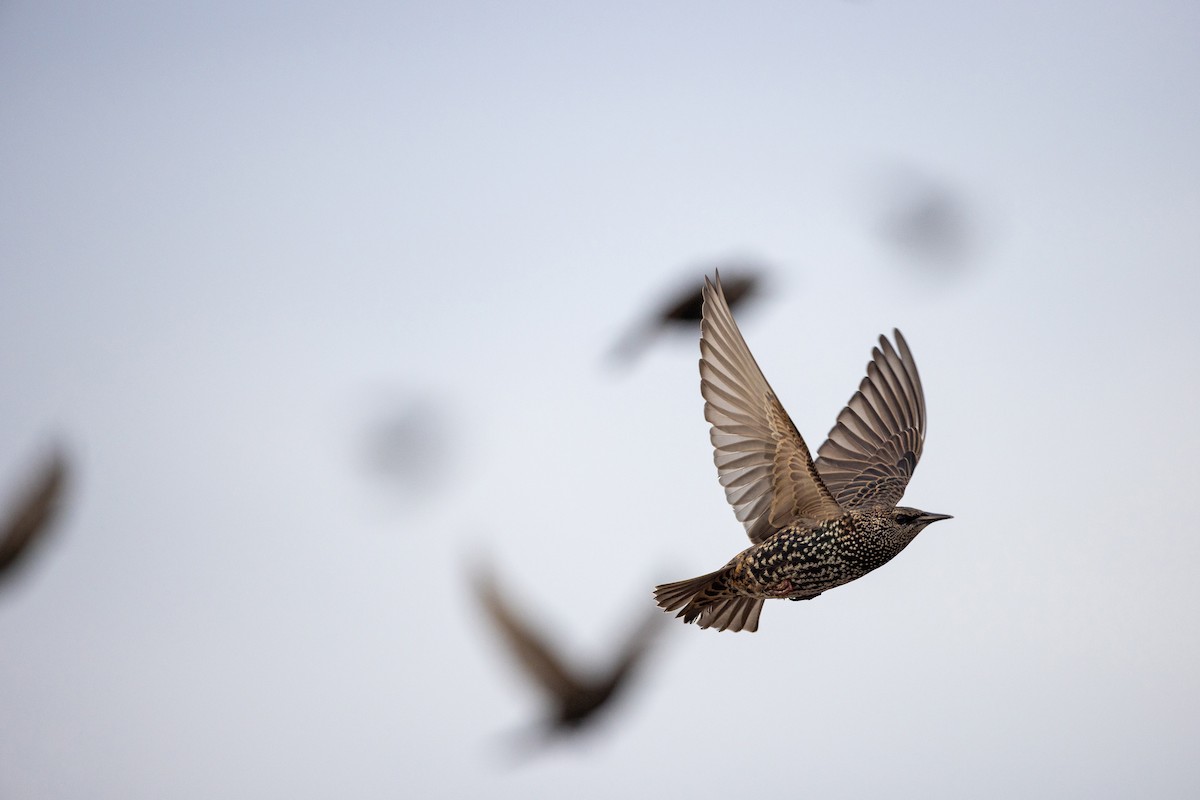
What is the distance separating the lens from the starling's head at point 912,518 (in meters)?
4.69

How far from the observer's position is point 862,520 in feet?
15.3

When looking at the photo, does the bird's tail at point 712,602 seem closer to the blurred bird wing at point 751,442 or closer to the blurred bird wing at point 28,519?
the blurred bird wing at point 751,442

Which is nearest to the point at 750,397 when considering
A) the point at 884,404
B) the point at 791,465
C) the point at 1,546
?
the point at 791,465

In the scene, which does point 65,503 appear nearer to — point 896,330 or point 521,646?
point 521,646

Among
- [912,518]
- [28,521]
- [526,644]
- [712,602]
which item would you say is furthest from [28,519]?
[912,518]

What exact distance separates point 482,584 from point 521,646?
24.5 inches

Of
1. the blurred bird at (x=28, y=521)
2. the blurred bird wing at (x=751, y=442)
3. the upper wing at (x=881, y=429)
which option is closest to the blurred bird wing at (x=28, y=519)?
the blurred bird at (x=28, y=521)

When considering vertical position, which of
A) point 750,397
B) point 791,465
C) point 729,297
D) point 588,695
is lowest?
point 588,695

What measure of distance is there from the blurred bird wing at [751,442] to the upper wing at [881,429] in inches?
47.6

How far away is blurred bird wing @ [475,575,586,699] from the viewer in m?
6.84

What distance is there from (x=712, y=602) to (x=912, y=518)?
0.85m

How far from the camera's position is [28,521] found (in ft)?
19.0

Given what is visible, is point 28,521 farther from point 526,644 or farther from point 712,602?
point 712,602

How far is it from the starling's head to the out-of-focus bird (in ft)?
8.88
